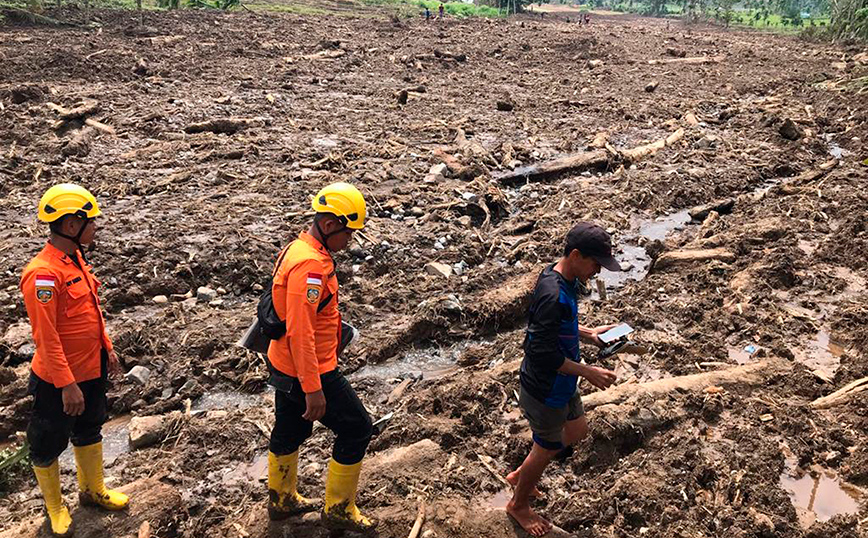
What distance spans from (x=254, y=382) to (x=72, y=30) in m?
21.3

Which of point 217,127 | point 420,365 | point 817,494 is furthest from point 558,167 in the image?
point 817,494

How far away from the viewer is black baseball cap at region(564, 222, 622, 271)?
3041mm

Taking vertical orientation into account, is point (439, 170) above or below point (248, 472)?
above

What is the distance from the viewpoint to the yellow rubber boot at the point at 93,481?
11.8ft

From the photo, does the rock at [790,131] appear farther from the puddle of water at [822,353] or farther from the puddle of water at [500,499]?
the puddle of water at [500,499]

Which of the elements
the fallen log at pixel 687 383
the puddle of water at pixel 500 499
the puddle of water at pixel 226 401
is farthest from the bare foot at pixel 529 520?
the puddle of water at pixel 226 401

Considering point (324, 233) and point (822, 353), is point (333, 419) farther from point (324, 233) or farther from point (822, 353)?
point (822, 353)

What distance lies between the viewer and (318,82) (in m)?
16.7

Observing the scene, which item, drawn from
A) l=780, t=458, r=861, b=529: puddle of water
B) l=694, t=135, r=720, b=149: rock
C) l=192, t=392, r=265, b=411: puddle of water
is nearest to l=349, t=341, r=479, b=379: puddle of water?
l=192, t=392, r=265, b=411: puddle of water

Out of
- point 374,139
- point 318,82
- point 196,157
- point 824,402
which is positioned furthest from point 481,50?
point 824,402

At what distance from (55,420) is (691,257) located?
639cm

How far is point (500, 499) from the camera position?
397 centimetres

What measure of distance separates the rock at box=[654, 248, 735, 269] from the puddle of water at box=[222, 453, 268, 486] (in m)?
4.97

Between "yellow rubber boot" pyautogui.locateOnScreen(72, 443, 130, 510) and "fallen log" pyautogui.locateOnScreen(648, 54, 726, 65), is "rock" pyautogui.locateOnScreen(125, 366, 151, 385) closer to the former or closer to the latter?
"yellow rubber boot" pyautogui.locateOnScreen(72, 443, 130, 510)
